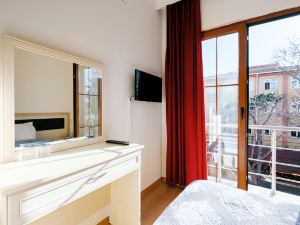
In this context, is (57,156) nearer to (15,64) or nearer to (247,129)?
(15,64)

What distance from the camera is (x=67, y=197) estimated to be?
0.98 meters

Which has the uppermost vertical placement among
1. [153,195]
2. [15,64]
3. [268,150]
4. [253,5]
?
[253,5]

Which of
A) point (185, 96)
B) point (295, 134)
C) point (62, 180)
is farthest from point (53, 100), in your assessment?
point (295, 134)

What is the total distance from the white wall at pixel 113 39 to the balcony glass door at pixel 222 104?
751mm

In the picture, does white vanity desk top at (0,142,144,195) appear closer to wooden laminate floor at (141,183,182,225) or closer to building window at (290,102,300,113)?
wooden laminate floor at (141,183,182,225)

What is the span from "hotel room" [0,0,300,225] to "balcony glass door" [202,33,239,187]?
0.05 feet

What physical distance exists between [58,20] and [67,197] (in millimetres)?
1271

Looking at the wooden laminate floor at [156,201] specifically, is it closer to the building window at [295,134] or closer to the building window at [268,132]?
the building window at [268,132]

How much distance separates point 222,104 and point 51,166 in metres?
2.10

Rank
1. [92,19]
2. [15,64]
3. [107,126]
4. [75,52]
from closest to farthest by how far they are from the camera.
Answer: [15,64] → [75,52] → [92,19] → [107,126]

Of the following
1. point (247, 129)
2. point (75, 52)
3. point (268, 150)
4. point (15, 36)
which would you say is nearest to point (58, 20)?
point (75, 52)

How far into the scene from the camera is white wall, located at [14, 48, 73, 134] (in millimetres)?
1158

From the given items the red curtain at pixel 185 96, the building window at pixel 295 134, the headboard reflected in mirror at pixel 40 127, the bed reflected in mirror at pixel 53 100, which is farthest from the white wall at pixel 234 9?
the headboard reflected in mirror at pixel 40 127

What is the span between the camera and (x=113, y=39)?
1.90 meters
